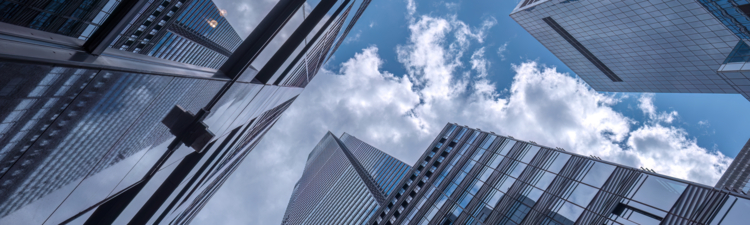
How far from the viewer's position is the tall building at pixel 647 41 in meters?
40.1

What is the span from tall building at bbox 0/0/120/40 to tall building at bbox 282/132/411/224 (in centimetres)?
6794

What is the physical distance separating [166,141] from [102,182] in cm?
180

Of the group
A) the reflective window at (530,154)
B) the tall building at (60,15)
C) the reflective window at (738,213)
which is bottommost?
the tall building at (60,15)

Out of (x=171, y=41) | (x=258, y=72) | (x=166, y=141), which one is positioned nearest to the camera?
(x=166, y=141)

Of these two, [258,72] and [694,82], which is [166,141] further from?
[694,82]

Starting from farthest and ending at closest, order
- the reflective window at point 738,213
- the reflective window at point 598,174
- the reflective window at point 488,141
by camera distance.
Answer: the reflective window at point 488,141, the reflective window at point 598,174, the reflective window at point 738,213

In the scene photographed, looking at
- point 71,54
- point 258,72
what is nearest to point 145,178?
point 258,72

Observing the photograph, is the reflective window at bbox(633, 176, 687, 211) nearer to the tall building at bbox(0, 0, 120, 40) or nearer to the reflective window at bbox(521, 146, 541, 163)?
the reflective window at bbox(521, 146, 541, 163)

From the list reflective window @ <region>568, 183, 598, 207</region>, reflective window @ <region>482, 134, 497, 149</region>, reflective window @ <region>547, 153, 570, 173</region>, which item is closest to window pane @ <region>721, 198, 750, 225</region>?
reflective window @ <region>568, 183, 598, 207</region>

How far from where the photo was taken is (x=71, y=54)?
11.0ft

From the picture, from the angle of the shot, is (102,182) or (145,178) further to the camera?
(145,178)

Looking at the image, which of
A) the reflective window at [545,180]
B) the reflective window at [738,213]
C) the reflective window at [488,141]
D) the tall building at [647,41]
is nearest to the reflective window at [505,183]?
the reflective window at [545,180]

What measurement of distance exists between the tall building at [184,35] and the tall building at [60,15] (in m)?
16.0

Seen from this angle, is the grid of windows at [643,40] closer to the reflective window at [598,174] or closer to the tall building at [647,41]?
the tall building at [647,41]
